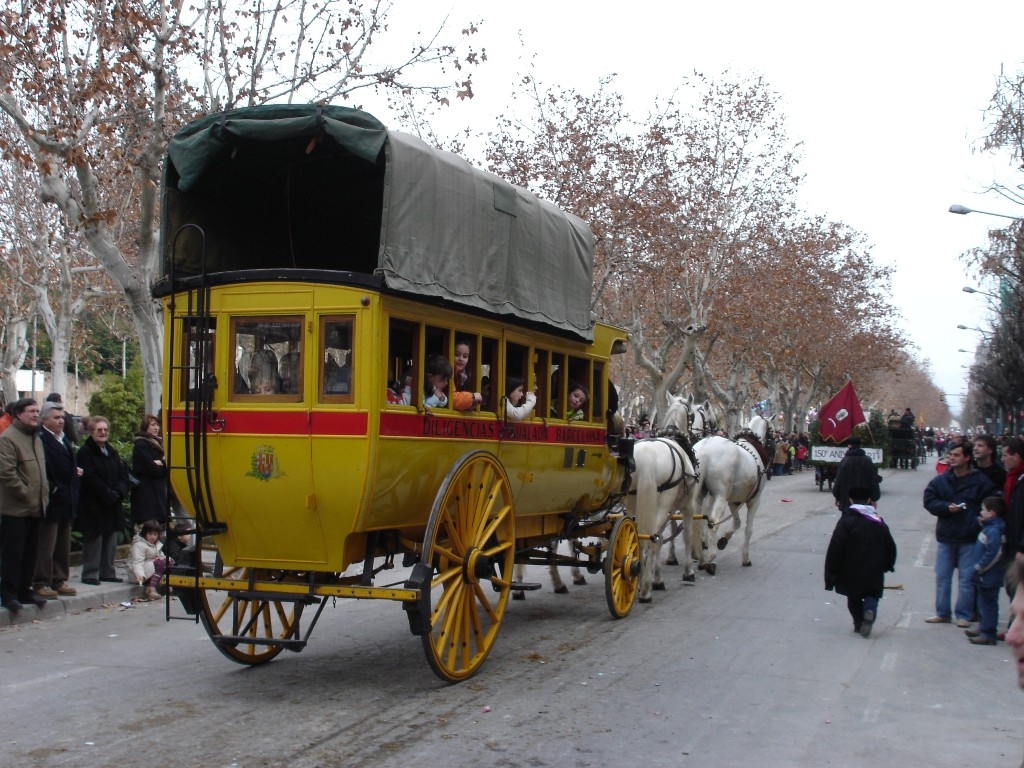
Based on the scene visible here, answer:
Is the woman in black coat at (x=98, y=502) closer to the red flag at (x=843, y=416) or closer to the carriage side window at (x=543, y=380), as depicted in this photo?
the carriage side window at (x=543, y=380)

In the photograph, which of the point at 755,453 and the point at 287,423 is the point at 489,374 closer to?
the point at 287,423

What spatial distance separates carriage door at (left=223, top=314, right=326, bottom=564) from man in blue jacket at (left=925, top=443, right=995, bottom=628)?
20.9 ft

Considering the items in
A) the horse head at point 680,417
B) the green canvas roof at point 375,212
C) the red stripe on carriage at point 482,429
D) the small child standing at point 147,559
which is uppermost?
the green canvas roof at point 375,212

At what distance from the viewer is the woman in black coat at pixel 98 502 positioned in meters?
11.9

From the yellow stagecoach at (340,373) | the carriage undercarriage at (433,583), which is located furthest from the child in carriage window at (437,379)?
the carriage undercarriage at (433,583)

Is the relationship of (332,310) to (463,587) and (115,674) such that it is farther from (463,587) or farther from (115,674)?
(115,674)

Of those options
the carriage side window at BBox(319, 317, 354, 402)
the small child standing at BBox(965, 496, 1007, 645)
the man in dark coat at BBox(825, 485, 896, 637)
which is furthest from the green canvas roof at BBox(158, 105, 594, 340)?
the small child standing at BBox(965, 496, 1007, 645)

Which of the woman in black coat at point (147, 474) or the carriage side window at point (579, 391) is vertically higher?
the carriage side window at point (579, 391)

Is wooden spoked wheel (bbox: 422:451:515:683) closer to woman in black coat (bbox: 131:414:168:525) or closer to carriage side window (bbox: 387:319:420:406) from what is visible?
carriage side window (bbox: 387:319:420:406)

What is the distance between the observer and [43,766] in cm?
577

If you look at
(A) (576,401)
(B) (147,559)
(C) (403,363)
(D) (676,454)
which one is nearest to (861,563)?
(D) (676,454)

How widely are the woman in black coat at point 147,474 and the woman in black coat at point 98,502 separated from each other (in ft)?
1.20

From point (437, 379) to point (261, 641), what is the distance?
2.06m

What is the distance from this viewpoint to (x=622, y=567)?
34.7 feet
